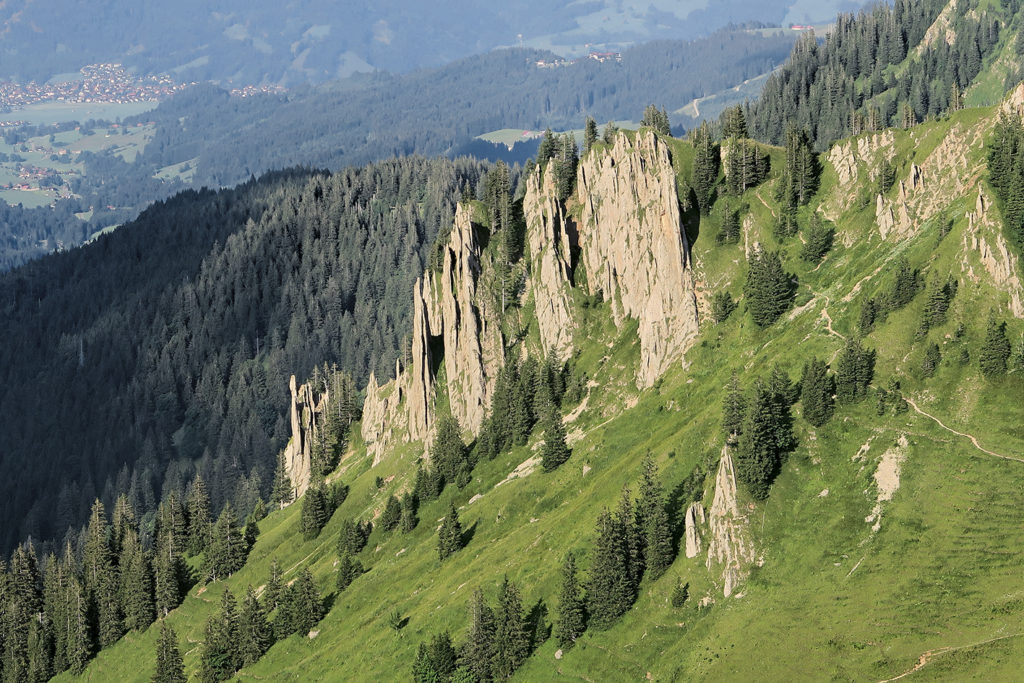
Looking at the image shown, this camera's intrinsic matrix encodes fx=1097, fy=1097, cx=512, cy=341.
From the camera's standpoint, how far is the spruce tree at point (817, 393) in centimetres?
12862

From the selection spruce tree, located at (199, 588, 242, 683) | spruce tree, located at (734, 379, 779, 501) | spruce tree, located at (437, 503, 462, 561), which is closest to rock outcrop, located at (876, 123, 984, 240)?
spruce tree, located at (734, 379, 779, 501)

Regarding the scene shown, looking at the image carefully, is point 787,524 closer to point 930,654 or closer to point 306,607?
point 930,654

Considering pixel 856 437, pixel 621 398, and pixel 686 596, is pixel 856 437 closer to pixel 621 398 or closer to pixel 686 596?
pixel 686 596

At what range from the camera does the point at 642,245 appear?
17312 centimetres

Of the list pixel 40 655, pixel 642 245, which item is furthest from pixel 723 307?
pixel 40 655

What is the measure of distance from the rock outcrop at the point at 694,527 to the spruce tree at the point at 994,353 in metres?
35.9

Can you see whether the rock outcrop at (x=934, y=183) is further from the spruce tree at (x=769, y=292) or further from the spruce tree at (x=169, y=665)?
the spruce tree at (x=169, y=665)

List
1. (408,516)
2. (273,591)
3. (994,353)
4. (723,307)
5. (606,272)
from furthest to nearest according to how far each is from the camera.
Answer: (606,272) < (273,591) < (408,516) < (723,307) < (994,353)

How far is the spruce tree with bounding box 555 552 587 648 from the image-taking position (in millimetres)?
122438

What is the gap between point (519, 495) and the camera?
160 m

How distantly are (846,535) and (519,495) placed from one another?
5726cm

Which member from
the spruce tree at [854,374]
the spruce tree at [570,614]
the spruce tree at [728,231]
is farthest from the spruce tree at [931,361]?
the spruce tree at [728,231]

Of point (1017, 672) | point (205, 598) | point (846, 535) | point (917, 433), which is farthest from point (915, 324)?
point (205, 598)

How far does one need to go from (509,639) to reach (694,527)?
968 inches
